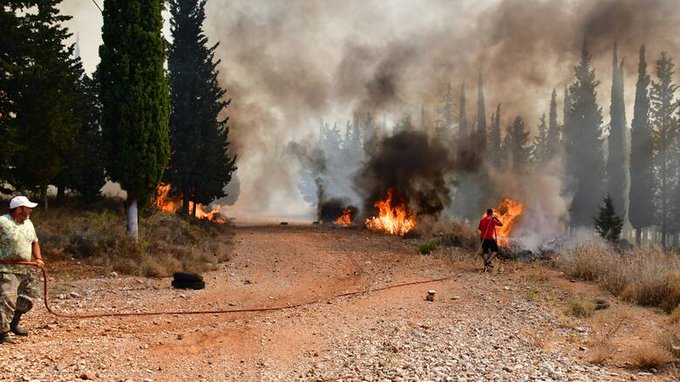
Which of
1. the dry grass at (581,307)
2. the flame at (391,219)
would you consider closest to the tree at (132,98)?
the dry grass at (581,307)

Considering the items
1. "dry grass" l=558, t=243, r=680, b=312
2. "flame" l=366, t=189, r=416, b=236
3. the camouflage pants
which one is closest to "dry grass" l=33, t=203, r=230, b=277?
the camouflage pants

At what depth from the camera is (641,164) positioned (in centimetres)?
4909

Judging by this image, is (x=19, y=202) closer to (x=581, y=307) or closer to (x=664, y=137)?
(x=581, y=307)

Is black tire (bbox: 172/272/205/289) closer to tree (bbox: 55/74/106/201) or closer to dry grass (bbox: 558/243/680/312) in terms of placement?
dry grass (bbox: 558/243/680/312)

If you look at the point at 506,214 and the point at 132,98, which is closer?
the point at 132,98

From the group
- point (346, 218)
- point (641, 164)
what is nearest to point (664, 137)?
point (641, 164)

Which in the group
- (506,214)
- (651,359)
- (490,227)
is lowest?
(651,359)

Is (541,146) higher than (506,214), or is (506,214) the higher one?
(541,146)

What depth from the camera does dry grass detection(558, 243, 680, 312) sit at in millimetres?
10523

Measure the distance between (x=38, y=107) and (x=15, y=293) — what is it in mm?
13445

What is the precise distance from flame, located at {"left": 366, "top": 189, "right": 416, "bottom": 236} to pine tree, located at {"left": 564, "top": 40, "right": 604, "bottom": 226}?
1334 inches

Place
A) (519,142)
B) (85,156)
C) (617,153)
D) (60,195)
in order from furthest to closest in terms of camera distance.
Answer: (519,142), (617,153), (60,195), (85,156)

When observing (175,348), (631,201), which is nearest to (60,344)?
(175,348)

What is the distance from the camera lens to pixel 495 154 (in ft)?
225
